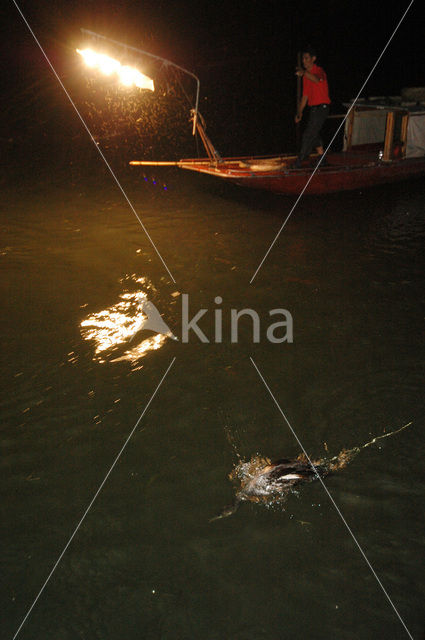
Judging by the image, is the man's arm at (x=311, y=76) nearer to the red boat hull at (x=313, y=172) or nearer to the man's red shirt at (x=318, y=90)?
the man's red shirt at (x=318, y=90)

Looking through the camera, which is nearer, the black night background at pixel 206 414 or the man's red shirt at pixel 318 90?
the black night background at pixel 206 414

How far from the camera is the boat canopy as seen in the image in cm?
1202

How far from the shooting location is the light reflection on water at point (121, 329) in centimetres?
553

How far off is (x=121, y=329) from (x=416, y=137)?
10796 mm

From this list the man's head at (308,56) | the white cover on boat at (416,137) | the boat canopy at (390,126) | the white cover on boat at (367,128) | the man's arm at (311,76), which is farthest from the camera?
the white cover on boat at (367,128)

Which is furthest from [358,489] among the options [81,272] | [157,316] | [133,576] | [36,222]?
[36,222]

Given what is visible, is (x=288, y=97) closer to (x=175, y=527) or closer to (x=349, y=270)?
(x=349, y=270)

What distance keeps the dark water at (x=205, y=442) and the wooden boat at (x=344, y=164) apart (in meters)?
2.78

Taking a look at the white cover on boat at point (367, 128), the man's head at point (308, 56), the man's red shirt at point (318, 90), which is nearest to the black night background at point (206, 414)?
the man's red shirt at point (318, 90)

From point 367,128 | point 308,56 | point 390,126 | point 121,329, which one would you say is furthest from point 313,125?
point 121,329

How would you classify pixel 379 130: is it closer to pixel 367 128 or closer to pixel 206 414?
pixel 367 128

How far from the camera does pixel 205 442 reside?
4168 millimetres

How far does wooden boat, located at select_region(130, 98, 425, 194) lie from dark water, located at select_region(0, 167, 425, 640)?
9.12 feet

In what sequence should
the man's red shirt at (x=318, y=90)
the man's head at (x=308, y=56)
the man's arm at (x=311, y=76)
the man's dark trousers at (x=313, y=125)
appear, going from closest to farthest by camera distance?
1. the man's head at (x=308, y=56)
2. the man's arm at (x=311, y=76)
3. the man's red shirt at (x=318, y=90)
4. the man's dark trousers at (x=313, y=125)
